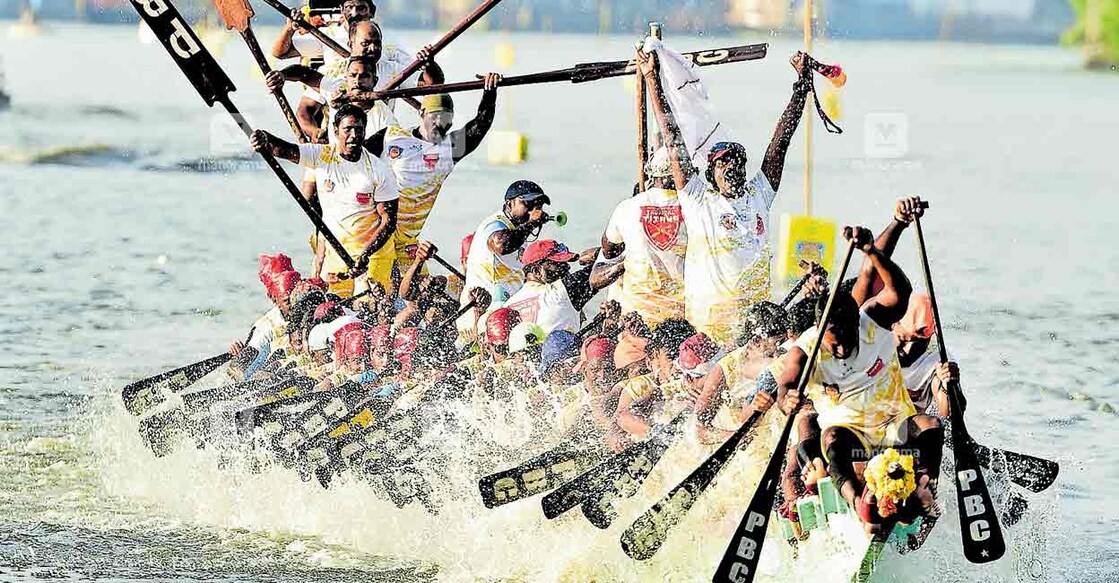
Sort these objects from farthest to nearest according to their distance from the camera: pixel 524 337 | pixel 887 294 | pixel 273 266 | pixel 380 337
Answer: pixel 273 266 < pixel 380 337 < pixel 524 337 < pixel 887 294

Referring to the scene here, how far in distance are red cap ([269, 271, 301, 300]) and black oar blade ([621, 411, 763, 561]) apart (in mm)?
3872

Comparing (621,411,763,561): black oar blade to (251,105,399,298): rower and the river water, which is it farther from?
(251,105,399,298): rower

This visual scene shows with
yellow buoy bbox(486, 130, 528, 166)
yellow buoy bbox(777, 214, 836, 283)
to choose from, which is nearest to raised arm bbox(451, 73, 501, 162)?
yellow buoy bbox(777, 214, 836, 283)

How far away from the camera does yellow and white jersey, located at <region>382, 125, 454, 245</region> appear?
557 inches

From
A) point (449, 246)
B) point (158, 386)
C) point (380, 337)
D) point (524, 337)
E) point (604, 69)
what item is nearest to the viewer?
point (524, 337)

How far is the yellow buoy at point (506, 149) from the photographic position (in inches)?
1227

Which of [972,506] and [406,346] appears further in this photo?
[406,346]

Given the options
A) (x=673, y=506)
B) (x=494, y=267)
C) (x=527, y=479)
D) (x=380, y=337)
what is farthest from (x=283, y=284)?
(x=673, y=506)

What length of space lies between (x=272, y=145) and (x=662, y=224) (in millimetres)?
2551

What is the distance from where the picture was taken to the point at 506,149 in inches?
1228

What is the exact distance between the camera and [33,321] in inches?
809

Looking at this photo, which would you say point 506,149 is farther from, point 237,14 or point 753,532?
point 753,532

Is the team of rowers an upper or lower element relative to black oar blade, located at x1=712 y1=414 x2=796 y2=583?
upper

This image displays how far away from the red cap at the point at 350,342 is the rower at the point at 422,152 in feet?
3.47
